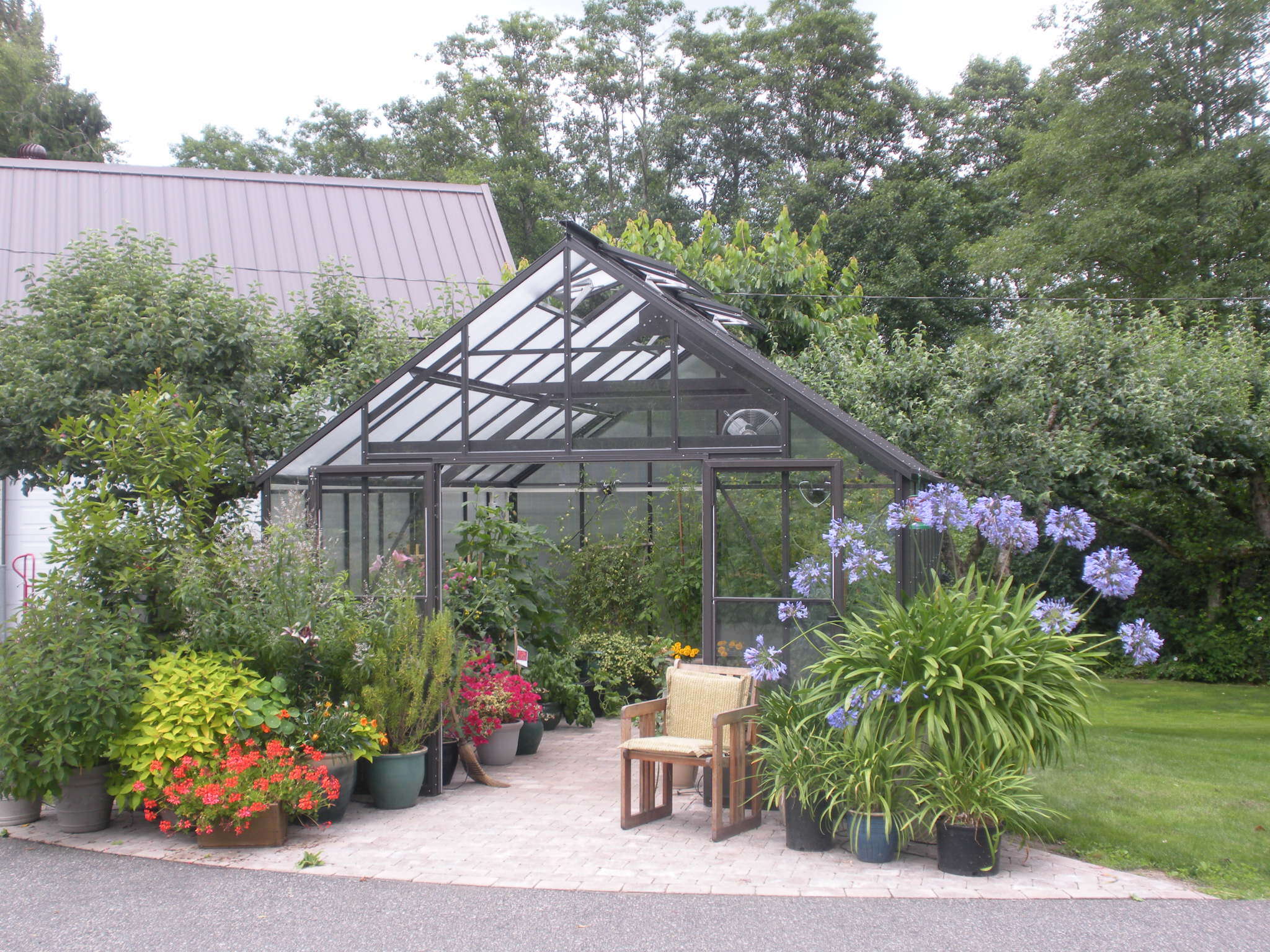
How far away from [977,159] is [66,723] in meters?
21.0

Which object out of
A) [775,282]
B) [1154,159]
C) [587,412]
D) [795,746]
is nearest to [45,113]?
[775,282]

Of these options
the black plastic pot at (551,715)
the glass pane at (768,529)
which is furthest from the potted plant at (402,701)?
the black plastic pot at (551,715)

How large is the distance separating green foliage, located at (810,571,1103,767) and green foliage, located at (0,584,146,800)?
12.2 feet

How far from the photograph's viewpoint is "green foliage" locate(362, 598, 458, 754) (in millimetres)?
6352

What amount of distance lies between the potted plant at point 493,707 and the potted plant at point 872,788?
267 cm

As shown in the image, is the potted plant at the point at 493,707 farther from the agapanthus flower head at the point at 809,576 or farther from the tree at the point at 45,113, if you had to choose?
the tree at the point at 45,113

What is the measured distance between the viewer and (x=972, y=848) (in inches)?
200

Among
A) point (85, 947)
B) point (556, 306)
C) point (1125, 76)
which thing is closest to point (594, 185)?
point (1125, 76)

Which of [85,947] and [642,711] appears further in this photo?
[642,711]

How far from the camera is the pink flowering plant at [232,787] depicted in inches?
215

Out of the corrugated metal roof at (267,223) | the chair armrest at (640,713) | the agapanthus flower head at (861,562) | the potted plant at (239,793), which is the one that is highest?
the corrugated metal roof at (267,223)

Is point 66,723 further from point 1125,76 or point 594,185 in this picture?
point 594,185

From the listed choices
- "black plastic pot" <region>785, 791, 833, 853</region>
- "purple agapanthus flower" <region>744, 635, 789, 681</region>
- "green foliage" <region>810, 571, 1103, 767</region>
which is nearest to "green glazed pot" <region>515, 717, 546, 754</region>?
"purple agapanthus flower" <region>744, 635, 789, 681</region>

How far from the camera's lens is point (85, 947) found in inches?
171
